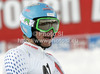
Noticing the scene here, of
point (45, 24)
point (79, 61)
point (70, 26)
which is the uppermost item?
point (45, 24)

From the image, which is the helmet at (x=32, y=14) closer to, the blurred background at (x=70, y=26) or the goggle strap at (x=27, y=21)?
the goggle strap at (x=27, y=21)

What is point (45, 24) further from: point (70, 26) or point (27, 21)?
point (70, 26)

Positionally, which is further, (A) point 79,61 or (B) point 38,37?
(A) point 79,61

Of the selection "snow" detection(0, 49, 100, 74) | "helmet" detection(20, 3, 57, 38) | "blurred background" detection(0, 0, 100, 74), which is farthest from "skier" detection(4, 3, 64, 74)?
"blurred background" detection(0, 0, 100, 74)

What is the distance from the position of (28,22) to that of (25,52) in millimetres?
363

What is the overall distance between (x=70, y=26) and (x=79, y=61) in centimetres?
140

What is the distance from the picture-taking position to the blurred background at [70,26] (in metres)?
6.43

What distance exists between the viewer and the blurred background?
6.43 meters

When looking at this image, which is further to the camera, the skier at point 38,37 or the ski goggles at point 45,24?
the ski goggles at point 45,24

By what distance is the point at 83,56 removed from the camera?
628 centimetres

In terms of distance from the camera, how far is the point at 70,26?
6.98m

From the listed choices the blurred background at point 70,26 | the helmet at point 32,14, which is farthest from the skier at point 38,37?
the blurred background at point 70,26

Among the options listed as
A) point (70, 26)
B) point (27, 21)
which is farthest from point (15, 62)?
point (70, 26)

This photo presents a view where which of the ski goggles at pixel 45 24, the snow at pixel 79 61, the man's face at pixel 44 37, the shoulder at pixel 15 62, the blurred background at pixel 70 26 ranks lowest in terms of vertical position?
the snow at pixel 79 61
